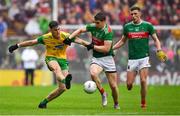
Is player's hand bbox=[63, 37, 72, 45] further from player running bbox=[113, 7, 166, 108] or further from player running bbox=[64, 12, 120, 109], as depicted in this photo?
player running bbox=[113, 7, 166, 108]

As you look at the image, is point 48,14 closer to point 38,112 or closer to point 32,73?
point 32,73

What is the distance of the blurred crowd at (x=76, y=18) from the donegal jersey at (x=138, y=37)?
16.5 meters

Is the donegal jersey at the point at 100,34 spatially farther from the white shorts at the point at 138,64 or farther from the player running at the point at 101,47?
the white shorts at the point at 138,64

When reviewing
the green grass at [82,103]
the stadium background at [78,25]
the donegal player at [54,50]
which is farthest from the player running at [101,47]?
the stadium background at [78,25]

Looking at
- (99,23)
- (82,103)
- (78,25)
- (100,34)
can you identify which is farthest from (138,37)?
(78,25)

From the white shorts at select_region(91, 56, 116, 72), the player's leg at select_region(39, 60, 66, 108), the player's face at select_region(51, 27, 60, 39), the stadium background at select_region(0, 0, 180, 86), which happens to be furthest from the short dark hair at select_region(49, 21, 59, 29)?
the stadium background at select_region(0, 0, 180, 86)

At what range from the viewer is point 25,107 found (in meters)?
20.7

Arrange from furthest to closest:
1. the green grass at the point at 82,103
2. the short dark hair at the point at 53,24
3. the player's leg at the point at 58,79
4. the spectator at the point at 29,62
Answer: the spectator at the point at 29,62, the player's leg at the point at 58,79, the short dark hair at the point at 53,24, the green grass at the point at 82,103

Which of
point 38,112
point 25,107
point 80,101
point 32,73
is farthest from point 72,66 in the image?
point 38,112

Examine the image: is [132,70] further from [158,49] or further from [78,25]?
[78,25]

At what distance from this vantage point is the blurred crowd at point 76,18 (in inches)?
1476

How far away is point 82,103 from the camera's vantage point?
75.8 feet

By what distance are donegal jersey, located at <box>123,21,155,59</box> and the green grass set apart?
4.82 feet

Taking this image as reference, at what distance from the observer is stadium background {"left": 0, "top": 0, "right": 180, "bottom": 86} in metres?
37.4
